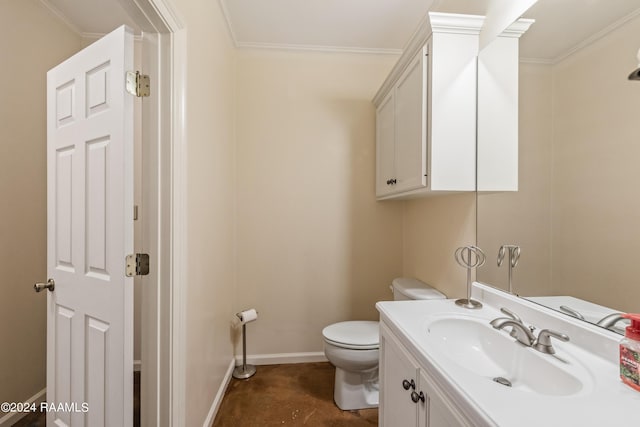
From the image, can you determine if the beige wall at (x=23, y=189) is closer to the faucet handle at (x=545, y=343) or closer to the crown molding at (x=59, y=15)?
the crown molding at (x=59, y=15)

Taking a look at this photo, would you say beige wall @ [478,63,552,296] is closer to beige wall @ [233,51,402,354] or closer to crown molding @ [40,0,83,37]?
beige wall @ [233,51,402,354]

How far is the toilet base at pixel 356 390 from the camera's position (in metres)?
1.68

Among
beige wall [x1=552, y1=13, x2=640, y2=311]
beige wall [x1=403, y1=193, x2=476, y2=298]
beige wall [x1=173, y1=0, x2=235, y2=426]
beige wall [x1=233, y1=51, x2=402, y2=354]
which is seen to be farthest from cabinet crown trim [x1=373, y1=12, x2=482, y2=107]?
beige wall [x1=173, y1=0, x2=235, y2=426]

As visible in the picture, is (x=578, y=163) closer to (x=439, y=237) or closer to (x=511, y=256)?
(x=511, y=256)

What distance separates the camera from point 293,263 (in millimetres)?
2176

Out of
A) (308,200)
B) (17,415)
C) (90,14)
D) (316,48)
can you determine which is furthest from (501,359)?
(90,14)

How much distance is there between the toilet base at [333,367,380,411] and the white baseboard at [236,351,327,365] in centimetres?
48

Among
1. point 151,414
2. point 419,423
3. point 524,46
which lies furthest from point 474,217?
point 151,414

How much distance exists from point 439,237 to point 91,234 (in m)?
1.76

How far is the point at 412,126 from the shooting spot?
56.1 inches

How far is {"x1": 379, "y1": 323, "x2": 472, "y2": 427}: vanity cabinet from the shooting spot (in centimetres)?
72

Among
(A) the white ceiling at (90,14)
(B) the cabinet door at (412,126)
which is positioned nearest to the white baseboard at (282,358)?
(B) the cabinet door at (412,126)

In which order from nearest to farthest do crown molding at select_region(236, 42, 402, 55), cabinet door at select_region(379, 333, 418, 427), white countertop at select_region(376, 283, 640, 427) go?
white countertop at select_region(376, 283, 640, 427)
cabinet door at select_region(379, 333, 418, 427)
crown molding at select_region(236, 42, 402, 55)

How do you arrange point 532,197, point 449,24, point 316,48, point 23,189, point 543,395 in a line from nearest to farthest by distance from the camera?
point 543,395
point 532,197
point 449,24
point 23,189
point 316,48
